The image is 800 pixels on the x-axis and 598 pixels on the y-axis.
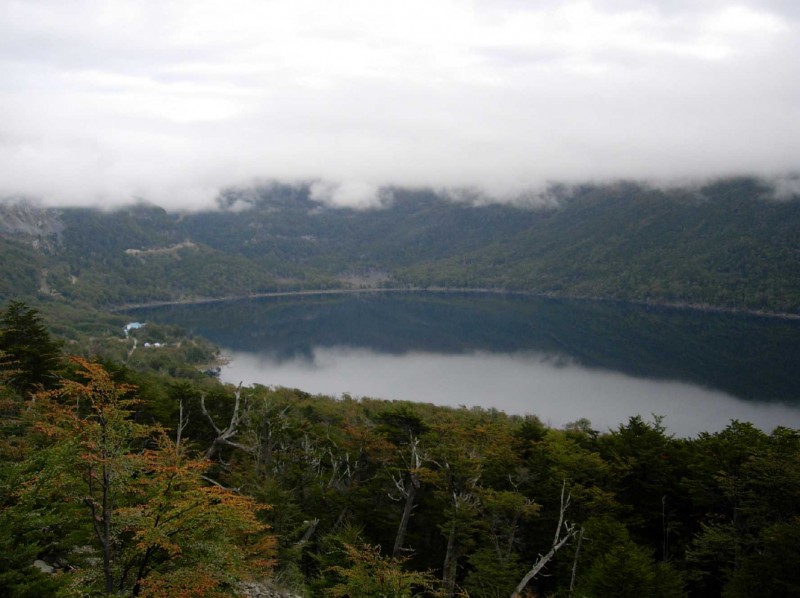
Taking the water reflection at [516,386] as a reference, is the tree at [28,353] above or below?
above

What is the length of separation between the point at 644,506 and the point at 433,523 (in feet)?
27.3

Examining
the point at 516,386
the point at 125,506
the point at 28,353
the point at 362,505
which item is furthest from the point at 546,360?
the point at 125,506

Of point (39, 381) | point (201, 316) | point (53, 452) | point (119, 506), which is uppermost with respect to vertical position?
point (53, 452)

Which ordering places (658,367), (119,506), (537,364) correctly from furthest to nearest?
(537,364) < (658,367) < (119,506)

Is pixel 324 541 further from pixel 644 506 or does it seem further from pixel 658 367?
pixel 658 367

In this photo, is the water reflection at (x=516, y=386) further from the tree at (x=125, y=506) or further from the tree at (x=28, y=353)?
the tree at (x=125, y=506)

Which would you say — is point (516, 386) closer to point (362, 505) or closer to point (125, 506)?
point (362, 505)

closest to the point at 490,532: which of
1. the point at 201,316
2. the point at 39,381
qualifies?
the point at 39,381

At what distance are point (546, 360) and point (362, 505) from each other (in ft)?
292

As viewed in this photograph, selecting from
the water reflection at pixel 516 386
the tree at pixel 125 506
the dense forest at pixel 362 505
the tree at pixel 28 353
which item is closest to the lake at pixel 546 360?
the water reflection at pixel 516 386

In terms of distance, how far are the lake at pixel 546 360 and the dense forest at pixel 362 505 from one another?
1719 inches

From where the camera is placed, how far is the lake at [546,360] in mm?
74812

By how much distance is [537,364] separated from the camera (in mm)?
104062

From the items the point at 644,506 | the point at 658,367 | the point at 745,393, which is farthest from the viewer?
the point at 658,367
